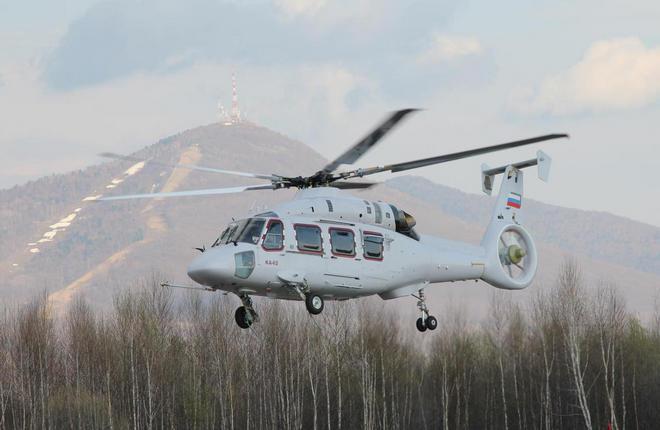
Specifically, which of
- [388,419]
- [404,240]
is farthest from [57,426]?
[404,240]

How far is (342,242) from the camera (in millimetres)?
25484

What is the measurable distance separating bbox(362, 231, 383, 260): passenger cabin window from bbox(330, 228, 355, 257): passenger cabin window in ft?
1.23

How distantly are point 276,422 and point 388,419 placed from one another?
7463 mm

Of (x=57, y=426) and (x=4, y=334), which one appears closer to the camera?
(x=57, y=426)

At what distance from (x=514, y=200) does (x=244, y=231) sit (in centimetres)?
867

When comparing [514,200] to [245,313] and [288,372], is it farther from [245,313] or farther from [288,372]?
[288,372]

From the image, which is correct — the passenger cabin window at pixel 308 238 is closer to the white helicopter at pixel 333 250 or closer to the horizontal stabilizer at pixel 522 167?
the white helicopter at pixel 333 250

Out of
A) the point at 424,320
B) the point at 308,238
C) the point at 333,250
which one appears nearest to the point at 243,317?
the point at 308,238

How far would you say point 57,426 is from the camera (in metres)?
58.2

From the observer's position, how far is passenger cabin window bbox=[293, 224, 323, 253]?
24922 mm

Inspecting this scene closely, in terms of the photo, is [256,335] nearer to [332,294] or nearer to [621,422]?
[621,422]

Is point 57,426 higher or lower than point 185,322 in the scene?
lower

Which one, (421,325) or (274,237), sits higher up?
(274,237)

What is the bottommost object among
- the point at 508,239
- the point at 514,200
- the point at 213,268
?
the point at 213,268
